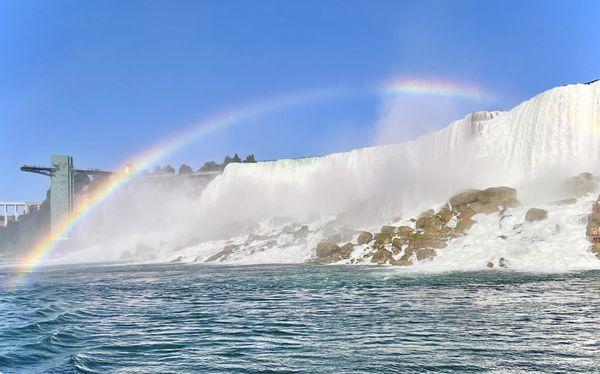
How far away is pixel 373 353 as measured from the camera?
8.88m

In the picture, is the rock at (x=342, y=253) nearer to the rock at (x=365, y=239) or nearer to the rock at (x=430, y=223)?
the rock at (x=365, y=239)

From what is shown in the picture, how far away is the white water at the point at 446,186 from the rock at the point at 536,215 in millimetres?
364

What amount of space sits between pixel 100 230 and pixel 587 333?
80.0 metres

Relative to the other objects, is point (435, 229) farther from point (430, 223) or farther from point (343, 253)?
point (343, 253)

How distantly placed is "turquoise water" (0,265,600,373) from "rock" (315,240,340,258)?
13.6 m

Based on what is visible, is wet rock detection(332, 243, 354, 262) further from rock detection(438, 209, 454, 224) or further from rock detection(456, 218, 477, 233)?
rock detection(456, 218, 477, 233)

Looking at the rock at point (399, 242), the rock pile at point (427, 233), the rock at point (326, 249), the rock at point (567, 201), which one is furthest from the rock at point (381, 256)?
the rock at point (567, 201)

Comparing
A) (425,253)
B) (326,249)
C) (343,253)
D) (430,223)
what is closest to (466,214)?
(430,223)

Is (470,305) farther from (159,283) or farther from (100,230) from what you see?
(100,230)

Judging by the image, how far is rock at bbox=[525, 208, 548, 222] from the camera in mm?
26453

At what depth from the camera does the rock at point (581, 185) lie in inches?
1119

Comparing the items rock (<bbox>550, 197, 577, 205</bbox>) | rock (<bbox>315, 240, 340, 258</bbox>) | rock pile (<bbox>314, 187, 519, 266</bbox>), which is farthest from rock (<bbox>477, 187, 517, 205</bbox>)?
rock (<bbox>315, 240, 340, 258</bbox>)

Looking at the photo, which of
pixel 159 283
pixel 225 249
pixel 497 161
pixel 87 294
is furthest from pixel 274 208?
pixel 87 294

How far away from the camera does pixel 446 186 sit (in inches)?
1559
